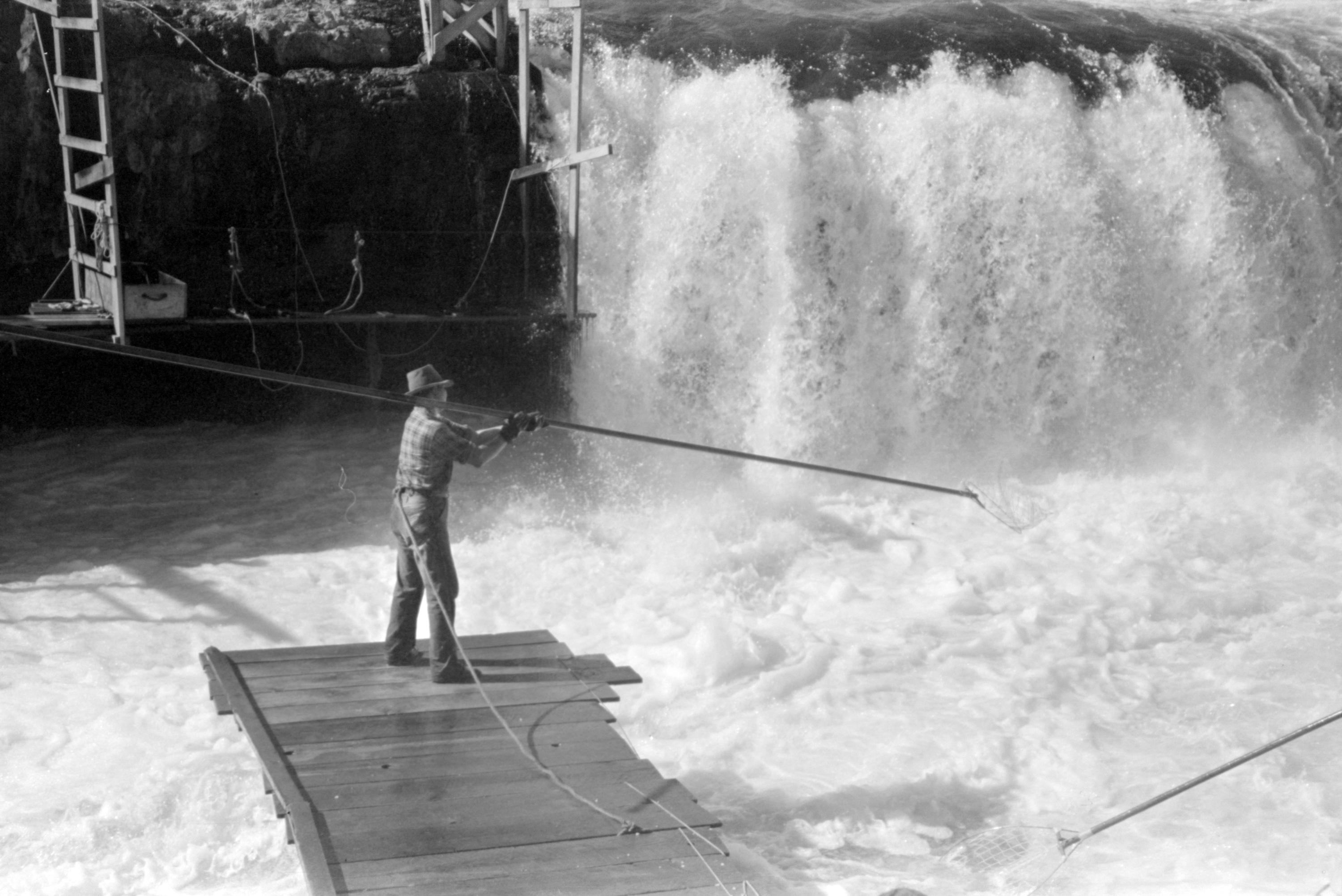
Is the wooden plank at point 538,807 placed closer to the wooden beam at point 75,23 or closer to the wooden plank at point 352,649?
the wooden plank at point 352,649

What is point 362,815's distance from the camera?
16.7ft

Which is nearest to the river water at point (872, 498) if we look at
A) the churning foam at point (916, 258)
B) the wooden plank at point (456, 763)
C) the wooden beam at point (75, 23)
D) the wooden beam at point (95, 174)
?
the churning foam at point (916, 258)

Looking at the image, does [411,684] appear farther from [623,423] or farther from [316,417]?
[316,417]

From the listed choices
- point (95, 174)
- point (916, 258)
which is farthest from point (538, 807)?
point (916, 258)

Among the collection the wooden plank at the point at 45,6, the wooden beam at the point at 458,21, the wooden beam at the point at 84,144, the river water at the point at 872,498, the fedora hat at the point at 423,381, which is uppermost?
the wooden plank at the point at 45,6

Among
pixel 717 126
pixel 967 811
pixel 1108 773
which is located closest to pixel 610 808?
pixel 967 811

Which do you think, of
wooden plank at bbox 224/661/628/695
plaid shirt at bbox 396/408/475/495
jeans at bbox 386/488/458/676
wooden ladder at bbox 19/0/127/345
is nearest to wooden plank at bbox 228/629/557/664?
wooden plank at bbox 224/661/628/695

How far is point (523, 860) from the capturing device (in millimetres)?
4895

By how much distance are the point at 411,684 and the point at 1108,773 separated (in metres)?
3.77

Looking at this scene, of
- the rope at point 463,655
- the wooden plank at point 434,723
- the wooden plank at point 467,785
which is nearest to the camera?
the wooden plank at point 467,785

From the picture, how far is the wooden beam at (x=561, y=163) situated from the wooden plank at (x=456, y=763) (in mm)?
5760

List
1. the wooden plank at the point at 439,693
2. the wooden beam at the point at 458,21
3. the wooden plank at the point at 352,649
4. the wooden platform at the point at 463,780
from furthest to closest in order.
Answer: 1. the wooden beam at the point at 458,21
2. the wooden plank at the point at 352,649
3. the wooden plank at the point at 439,693
4. the wooden platform at the point at 463,780

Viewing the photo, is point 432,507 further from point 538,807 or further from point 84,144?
point 84,144

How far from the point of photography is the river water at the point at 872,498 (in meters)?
6.97
